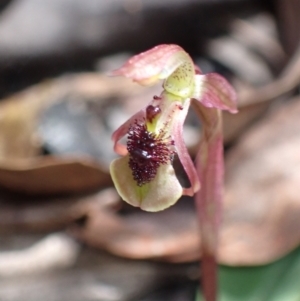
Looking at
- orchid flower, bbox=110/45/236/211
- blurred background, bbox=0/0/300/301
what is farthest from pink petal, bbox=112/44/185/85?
blurred background, bbox=0/0/300/301

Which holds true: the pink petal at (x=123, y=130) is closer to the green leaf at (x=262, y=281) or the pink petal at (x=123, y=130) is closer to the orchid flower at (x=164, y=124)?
the orchid flower at (x=164, y=124)

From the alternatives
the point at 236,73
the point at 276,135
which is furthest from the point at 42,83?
the point at 276,135

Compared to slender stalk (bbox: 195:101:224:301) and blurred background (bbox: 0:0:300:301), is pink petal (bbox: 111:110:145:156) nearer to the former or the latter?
slender stalk (bbox: 195:101:224:301)

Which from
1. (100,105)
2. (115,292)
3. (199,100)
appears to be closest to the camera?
(199,100)

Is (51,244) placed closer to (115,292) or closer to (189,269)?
(115,292)

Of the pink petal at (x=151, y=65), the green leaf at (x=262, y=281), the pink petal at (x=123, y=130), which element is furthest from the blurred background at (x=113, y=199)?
the pink petal at (x=151, y=65)

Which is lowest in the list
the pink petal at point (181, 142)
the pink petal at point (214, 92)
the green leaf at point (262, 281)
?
the green leaf at point (262, 281)

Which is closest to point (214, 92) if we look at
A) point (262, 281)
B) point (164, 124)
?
point (164, 124)
